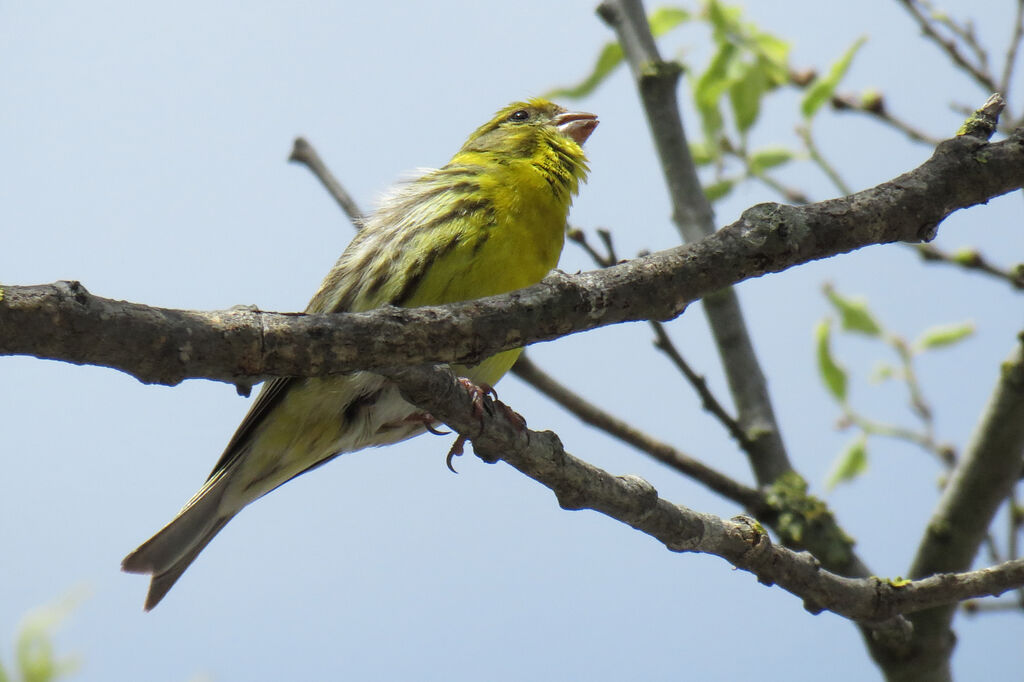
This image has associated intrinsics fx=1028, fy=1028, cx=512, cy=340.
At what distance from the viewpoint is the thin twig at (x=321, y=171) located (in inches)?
201

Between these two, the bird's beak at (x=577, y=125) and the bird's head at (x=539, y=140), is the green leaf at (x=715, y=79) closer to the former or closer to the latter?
the bird's head at (x=539, y=140)

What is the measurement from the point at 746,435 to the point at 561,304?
251 cm

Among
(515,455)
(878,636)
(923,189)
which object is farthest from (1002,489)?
(515,455)

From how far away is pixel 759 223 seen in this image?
239 cm

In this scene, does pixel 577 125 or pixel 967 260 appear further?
pixel 577 125

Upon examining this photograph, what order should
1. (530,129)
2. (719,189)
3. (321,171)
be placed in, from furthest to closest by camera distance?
(321,171) < (530,129) < (719,189)

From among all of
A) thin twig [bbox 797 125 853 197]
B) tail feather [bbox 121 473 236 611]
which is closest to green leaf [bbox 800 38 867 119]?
thin twig [bbox 797 125 853 197]

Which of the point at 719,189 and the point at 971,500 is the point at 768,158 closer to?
the point at 719,189

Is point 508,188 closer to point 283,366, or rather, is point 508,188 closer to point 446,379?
point 446,379

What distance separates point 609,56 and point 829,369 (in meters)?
1.81

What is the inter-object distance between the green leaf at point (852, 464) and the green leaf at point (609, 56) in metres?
2.02

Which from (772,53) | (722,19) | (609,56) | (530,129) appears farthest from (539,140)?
(772,53)

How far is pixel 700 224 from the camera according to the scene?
4.75 meters

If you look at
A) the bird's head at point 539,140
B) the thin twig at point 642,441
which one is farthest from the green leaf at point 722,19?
the thin twig at point 642,441
